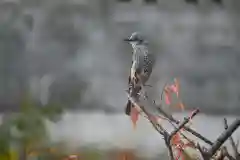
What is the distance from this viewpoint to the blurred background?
5.30 ft

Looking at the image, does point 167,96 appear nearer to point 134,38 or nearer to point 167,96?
point 167,96

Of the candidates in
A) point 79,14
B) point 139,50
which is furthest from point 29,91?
point 139,50

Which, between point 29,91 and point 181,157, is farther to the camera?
point 29,91

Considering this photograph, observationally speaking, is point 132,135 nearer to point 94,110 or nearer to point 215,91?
point 94,110

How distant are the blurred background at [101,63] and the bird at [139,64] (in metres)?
0.02

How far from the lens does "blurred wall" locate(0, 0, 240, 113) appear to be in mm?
1643

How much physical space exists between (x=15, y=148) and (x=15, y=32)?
48 centimetres

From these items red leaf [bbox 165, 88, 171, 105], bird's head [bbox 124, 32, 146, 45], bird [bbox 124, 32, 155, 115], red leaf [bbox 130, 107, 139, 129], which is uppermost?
bird's head [bbox 124, 32, 146, 45]

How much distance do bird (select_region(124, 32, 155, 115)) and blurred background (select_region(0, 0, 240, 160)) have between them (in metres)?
0.02

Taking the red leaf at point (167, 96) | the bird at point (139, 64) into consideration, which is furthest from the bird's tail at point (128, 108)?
the red leaf at point (167, 96)

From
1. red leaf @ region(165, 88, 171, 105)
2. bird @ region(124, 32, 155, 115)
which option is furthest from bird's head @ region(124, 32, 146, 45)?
red leaf @ region(165, 88, 171, 105)

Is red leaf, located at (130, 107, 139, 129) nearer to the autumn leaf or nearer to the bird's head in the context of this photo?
the autumn leaf

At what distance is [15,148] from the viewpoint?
1.59 m

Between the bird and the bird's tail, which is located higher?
the bird
